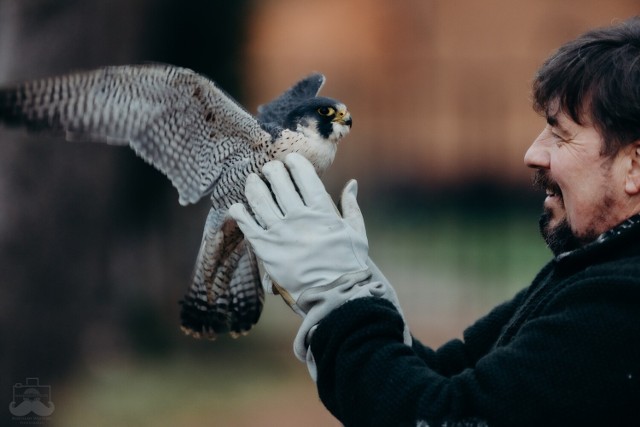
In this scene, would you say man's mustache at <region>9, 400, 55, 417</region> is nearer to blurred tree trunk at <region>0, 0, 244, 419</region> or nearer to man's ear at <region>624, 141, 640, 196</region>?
blurred tree trunk at <region>0, 0, 244, 419</region>

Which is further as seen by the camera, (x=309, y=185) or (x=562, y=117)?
(x=309, y=185)

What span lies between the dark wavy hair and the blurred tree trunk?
370 cm

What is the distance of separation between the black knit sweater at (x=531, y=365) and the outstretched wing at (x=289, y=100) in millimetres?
982

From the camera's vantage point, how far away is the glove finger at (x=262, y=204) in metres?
1.93

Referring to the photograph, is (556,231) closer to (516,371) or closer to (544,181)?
(544,181)

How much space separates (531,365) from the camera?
1.53 m

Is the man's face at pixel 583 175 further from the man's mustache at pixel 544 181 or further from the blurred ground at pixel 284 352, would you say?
the blurred ground at pixel 284 352

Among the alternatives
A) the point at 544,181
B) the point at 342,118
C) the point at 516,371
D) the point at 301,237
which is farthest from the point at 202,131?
the point at 516,371

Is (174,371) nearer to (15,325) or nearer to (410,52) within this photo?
(15,325)

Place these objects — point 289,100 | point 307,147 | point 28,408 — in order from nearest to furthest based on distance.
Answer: point 307,147, point 289,100, point 28,408

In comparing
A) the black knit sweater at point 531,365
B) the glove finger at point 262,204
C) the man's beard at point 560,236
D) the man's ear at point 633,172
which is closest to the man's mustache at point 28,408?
the glove finger at point 262,204

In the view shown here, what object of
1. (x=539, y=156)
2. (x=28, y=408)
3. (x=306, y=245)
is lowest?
(x=28, y=408)

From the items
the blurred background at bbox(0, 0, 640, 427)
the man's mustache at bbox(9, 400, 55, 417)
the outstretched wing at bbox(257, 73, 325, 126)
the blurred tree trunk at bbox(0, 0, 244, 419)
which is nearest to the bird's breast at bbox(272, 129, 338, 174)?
the outstretched wing at bbox(257, 73, 325, 126)

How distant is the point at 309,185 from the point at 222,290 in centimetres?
86
